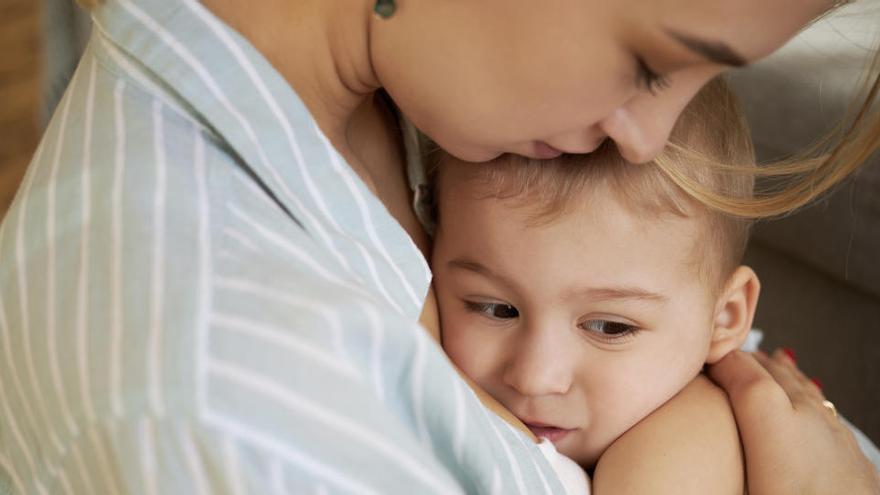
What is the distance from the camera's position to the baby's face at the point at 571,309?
966 millimetres

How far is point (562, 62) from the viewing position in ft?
2.36

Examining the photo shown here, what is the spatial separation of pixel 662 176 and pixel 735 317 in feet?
0.81

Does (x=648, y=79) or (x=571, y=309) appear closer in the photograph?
(x=648, y=79)

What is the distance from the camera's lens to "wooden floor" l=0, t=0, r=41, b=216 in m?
2.70

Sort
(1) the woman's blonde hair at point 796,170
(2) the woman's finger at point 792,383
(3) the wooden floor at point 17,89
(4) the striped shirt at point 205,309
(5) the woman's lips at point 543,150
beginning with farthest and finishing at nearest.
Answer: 1. (3) the wooden floor at point 17,89
2. (2) the woman's finger at point 792,383
3. (1) the woman's blonde hair at point 796,170
4. (5) the woman's lips at point 543,150
5. (4) the striped shirt at point 205,309

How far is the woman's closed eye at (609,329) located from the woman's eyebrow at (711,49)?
0.37 m

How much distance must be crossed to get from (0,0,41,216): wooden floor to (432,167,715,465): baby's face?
1.83m

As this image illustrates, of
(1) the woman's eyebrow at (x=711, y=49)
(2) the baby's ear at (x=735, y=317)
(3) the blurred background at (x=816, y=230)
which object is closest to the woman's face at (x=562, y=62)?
(1) the woman's eyebrow at (x=711, y=49)

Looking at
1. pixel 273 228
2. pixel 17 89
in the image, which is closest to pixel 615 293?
pixel 273 228

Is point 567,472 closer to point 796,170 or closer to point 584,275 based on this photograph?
point 584,275

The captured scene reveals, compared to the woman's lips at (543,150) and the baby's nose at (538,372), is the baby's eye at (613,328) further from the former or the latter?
the woman's lips at (543,150)

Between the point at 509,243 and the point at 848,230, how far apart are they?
95 cm

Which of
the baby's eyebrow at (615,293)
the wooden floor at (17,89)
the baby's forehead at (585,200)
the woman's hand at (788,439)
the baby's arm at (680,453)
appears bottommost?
the wooden floor at (17,89)

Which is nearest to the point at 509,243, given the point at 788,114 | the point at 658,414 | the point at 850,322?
the point at 658,414
